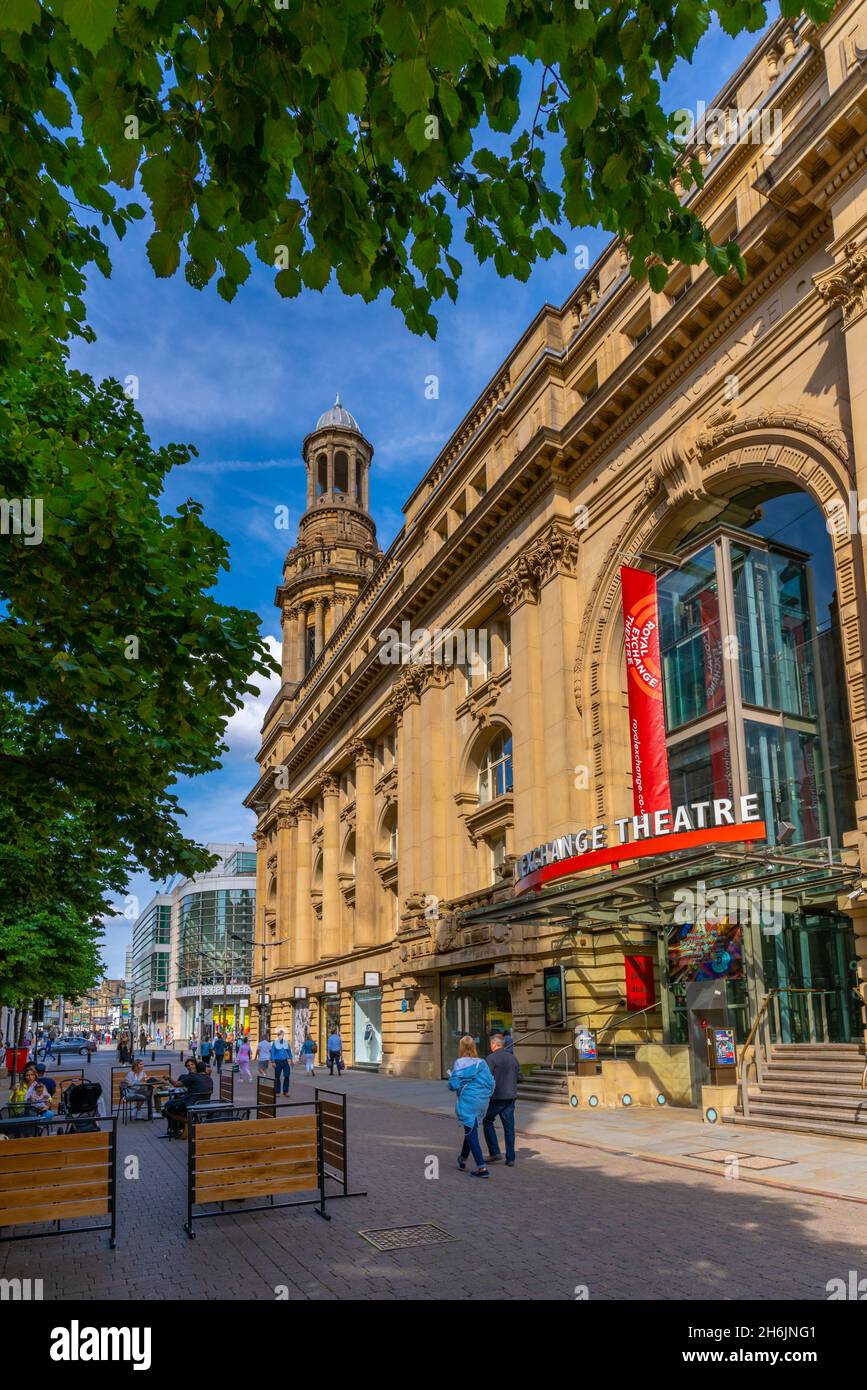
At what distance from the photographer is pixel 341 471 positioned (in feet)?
248

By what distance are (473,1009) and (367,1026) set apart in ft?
49.7

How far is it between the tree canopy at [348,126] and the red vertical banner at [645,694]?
16773 millimetres

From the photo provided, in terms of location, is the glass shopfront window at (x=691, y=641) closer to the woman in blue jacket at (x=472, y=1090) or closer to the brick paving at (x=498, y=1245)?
the woman in blue jacket at (x=472, y=1090)

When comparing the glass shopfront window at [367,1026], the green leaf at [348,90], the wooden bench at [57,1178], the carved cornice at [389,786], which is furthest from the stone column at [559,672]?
the green leaf at [348,90]

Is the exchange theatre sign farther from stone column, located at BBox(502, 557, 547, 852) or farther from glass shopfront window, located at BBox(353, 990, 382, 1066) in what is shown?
glass shopfront window, located at BBox(353, 990, 382, 1066)

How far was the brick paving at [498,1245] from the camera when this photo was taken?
24.5 feet

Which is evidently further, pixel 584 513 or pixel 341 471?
pixel 341 471

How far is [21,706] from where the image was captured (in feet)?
52.0

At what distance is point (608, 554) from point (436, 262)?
802 inches

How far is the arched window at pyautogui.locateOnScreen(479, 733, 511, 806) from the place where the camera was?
104 feet

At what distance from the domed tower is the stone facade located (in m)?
24.6

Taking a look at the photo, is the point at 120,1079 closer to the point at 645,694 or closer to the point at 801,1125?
the point at 801,1125
